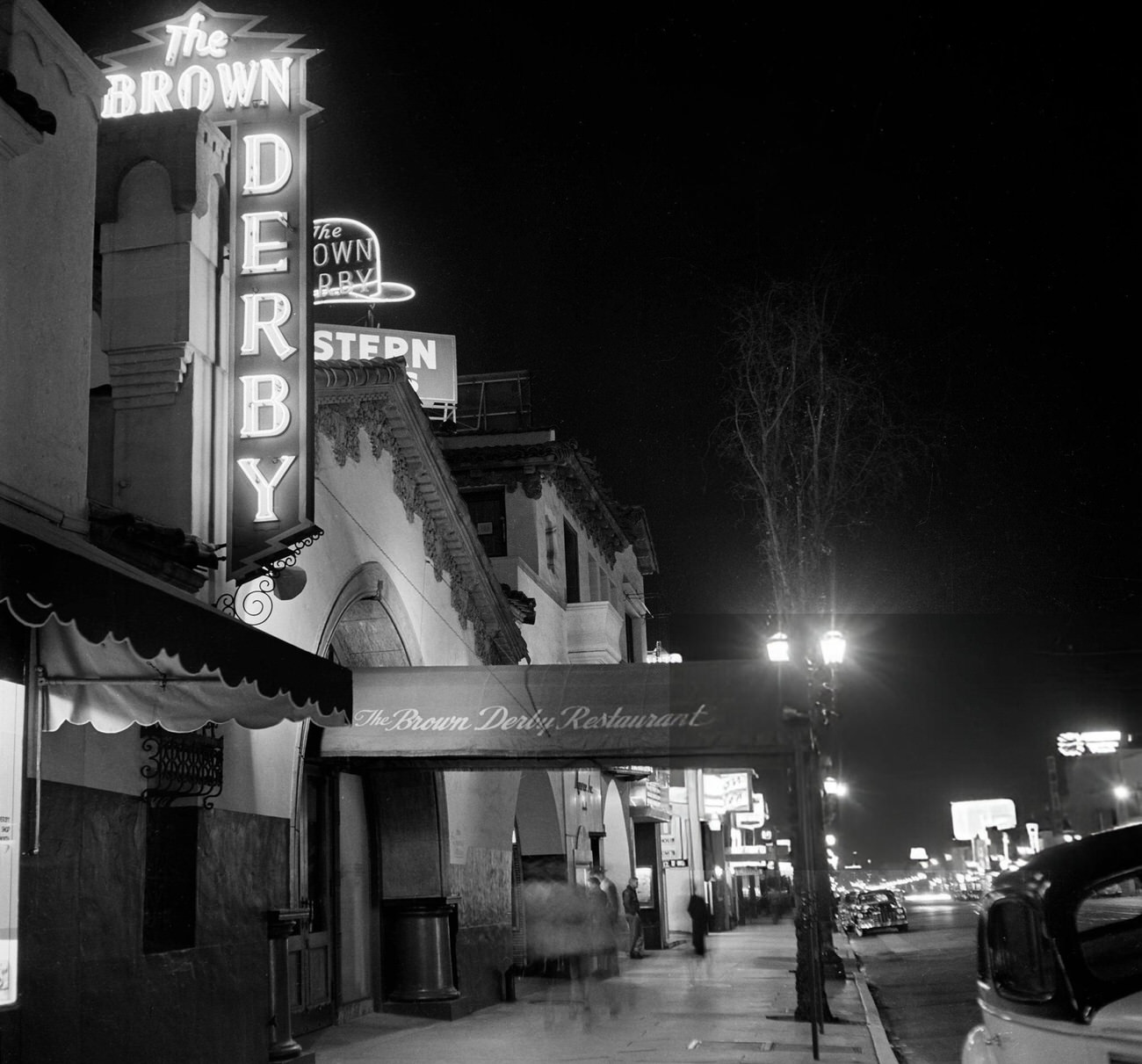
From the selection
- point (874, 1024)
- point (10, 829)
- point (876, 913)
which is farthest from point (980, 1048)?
point (876, 913)

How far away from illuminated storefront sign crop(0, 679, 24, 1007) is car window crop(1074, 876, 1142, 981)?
558 cm

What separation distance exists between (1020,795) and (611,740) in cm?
17584

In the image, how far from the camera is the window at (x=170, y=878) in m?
10.3

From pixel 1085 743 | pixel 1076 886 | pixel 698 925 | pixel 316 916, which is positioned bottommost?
pixel 698 925

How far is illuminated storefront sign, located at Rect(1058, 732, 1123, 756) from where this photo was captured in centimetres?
12481

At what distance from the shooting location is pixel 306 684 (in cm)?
991

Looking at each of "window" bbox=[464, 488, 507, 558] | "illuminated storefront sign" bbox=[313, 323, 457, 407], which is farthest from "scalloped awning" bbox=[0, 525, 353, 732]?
"illuminated storefront sign" bbox=[313, 323, 457, 407]

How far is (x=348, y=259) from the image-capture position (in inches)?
1014

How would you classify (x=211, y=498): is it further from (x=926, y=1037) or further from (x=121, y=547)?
(x=926, y=1037)

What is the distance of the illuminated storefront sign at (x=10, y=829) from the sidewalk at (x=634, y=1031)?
6686mm

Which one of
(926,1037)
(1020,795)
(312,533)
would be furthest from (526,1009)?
(1020,795)

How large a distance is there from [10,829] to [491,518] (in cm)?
2038

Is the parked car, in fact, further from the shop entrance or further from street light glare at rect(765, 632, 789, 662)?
street light glare at rect(765, 632, 789, 662)

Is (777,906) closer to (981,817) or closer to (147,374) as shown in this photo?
(147,374)
